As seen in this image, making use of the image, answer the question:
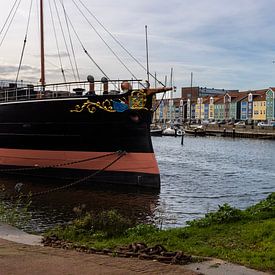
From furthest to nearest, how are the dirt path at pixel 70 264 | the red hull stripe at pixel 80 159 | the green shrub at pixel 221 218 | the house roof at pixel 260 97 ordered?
the house roof at pixel 260 97 < the red hull stripe at pixel 80 159 < the green shrub at pixel 221 218 < the dirt path at pixel 70 264

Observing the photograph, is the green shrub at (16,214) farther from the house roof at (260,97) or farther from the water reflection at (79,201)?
the house roof at (260,97)

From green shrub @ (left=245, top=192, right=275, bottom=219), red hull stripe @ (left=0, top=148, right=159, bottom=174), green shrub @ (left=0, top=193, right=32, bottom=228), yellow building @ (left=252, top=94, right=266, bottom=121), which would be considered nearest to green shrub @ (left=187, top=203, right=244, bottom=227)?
green shrub @ (left=245, top=192, right=275, bottom=219)

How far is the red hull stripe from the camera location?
19953mm

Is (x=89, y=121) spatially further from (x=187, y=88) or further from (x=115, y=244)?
(x=187, y=88)

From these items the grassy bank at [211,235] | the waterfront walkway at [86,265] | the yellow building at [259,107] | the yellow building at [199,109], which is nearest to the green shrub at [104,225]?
the grassy bank at [211,235]

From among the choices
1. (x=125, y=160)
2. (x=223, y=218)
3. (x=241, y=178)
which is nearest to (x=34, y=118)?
(x=125, y=160)

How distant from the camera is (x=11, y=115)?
75.3 ft

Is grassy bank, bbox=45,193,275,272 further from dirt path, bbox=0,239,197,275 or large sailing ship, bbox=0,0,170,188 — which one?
large sailing ship, bbox=0,0,170,188

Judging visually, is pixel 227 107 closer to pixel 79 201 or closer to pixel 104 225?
pixel 79 201

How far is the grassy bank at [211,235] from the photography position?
685 centimetres

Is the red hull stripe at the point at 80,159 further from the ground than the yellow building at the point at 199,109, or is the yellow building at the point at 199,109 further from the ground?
the yellow building at the point at 199,109

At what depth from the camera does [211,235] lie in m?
8.55

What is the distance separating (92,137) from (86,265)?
14.5m

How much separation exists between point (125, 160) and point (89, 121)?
239 cm
